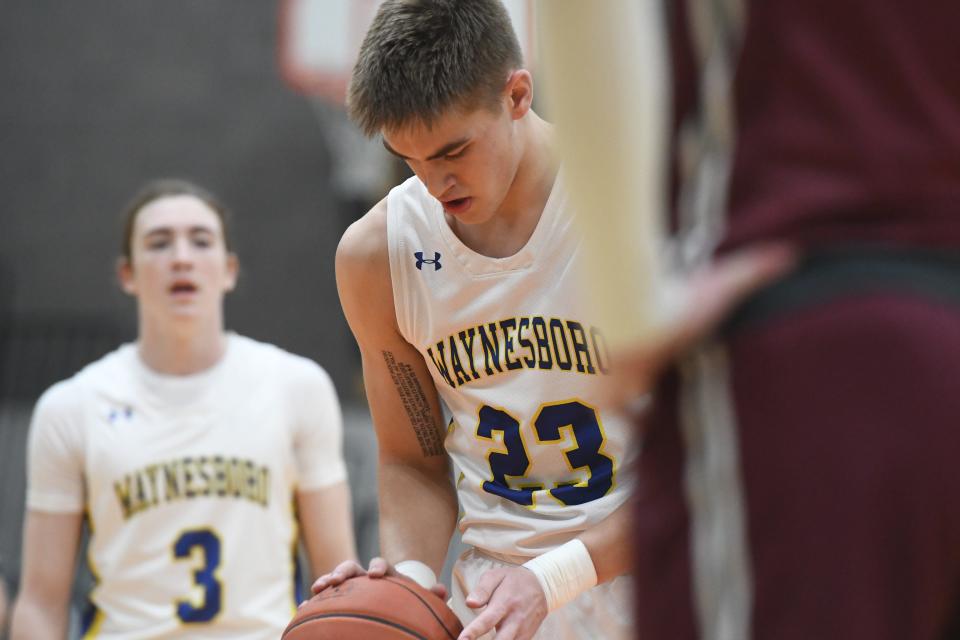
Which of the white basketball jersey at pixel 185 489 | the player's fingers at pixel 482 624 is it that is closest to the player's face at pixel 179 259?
the white basketball jersey at pixel 185 489

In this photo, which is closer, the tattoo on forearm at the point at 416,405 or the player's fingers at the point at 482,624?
the player's fingers at the point at 482,624

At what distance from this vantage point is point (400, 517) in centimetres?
306

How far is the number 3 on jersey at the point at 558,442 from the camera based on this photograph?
2832 mm

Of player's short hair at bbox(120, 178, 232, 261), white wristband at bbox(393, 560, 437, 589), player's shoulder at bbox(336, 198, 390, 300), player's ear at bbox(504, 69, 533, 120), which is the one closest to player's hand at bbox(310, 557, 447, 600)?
white wristband at bbox(393, 560, 437, 589)

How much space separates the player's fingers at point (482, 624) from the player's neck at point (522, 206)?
0.83m

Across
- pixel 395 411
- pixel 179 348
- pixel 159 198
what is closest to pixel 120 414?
pixel 179 348

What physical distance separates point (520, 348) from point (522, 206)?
13.2 inches

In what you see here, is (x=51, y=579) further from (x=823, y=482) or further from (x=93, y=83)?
(x=93, y=83)

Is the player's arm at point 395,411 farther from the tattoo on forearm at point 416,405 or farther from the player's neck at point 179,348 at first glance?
the player's neck at point 179,348

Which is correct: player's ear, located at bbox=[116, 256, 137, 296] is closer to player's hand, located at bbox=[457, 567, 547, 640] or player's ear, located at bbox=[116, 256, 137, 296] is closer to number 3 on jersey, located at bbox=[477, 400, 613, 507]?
number 3 on jersey, located at bbox=[477, 400, 613, 507]

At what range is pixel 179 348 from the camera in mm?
4766

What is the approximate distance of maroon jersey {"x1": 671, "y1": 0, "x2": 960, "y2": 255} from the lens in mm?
1199

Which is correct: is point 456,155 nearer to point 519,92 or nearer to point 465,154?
point 465,154

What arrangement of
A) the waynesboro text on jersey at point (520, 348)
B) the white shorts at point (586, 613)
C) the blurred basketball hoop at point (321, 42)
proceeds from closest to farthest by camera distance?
the waynesboro text on jersey at point (520, 348) < the white shorts at point (586, 613) < the blurred basketball hoop at point (321, 42)
